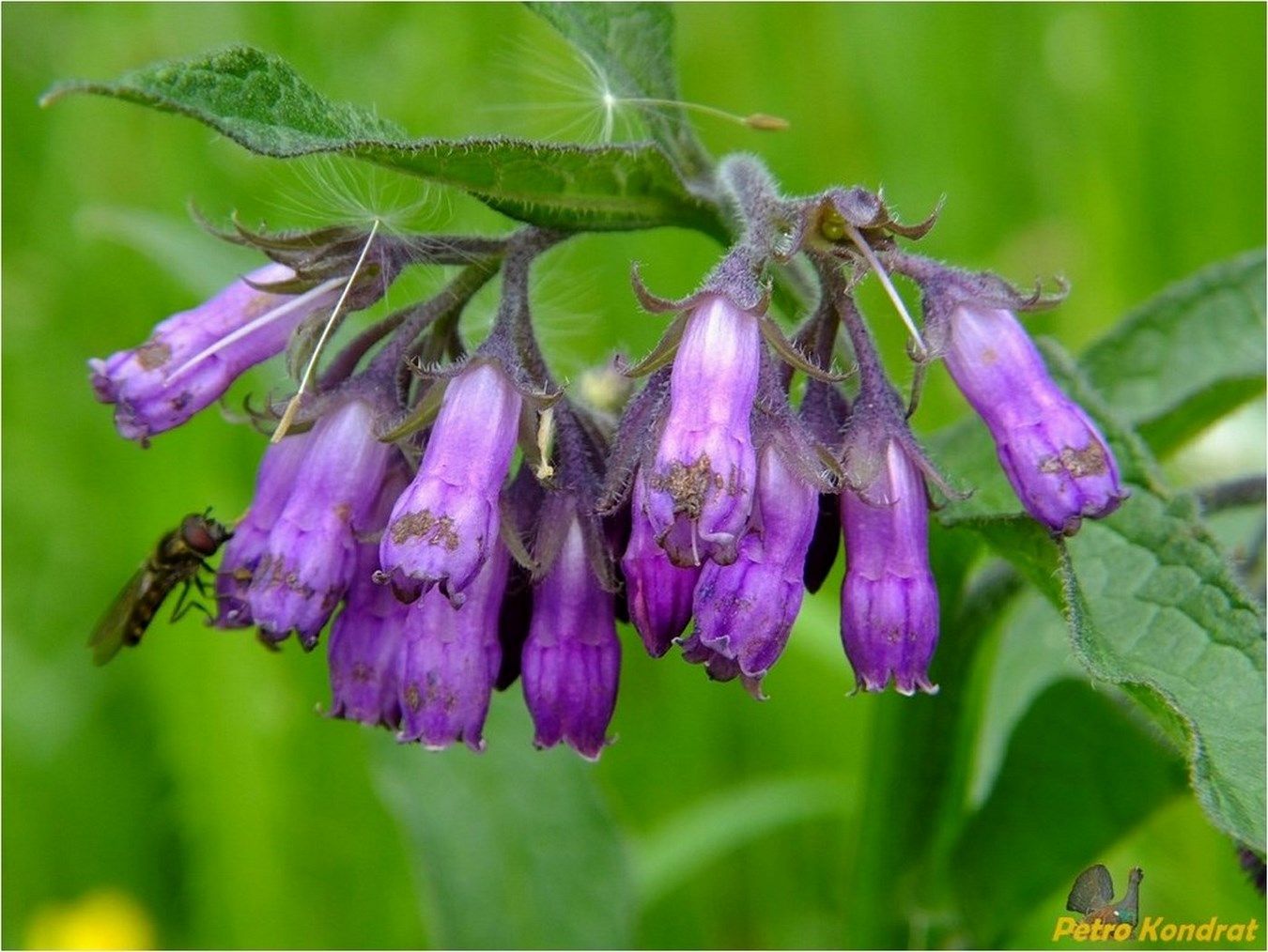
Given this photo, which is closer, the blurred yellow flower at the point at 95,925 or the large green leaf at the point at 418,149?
the large green leaf at the point at 418,149

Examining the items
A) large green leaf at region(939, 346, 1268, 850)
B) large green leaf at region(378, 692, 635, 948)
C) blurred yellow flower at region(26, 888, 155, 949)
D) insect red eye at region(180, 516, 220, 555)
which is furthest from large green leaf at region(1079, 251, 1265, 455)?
blurred yellow flower at region(26, 888, 155, 949)

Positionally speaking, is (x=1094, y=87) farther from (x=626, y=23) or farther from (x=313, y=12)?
(x=626, y=23)

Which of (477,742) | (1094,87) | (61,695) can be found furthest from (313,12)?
(477,742)

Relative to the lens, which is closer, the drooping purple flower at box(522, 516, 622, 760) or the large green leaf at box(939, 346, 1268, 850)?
the large green leaf at box(939, 346, 1268, 850)

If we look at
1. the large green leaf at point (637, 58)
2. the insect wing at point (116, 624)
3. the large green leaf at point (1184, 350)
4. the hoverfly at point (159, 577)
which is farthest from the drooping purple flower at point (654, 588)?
the large green leaf at point (1184, 350)

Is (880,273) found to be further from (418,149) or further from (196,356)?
(196,356)

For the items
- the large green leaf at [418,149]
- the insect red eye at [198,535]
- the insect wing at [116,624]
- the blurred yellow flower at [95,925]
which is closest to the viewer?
the large green leaf at [418,149]

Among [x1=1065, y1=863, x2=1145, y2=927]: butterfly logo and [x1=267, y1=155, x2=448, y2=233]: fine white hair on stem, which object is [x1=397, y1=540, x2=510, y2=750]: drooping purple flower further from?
[x1=1065, y1=863, x2=1145, y2=927]: butterfly logo

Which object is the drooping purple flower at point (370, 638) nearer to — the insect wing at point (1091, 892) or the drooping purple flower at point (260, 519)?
the drooping purple flower at point (260, 519)
